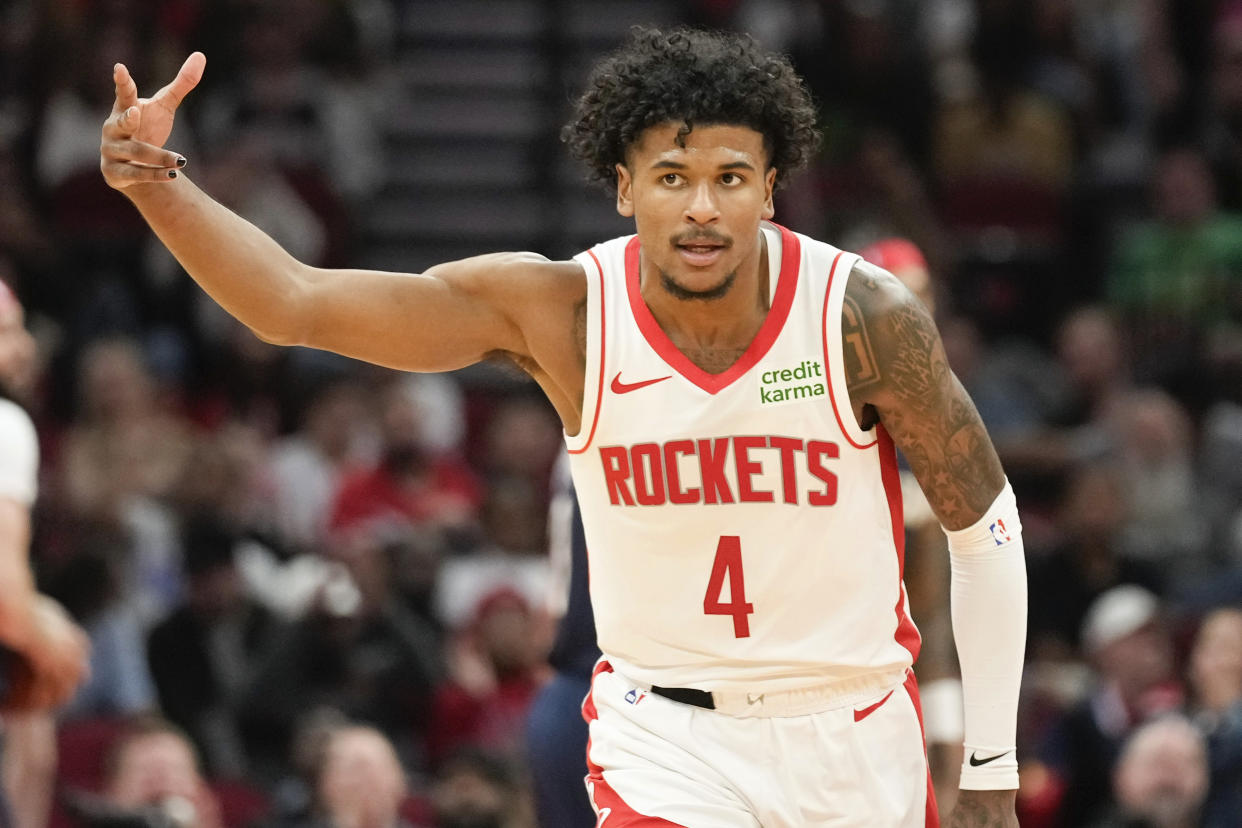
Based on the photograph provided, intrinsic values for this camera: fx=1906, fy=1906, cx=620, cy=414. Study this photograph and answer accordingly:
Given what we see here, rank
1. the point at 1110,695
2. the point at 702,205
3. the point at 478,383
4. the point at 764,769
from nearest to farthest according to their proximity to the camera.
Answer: the point at 702,205, the point at 764,769, the point at 1110,695, the point at 478,383

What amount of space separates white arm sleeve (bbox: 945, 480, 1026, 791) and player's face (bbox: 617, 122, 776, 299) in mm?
739

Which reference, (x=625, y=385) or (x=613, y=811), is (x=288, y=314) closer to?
(x=625, y=385)

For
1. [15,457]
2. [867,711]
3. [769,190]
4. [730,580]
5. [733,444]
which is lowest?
[867,711]

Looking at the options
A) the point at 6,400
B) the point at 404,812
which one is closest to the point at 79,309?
the point at 404,812

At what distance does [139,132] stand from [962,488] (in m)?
1.75

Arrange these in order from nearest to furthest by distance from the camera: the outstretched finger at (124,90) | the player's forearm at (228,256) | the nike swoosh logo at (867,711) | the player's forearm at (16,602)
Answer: the outstretched finger at (124,90), the player's forearm at (228,256), the nike swoosh logo at (867,711), the player's forearm at (16,602)

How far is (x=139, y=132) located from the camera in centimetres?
361

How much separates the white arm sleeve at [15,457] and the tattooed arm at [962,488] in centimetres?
251

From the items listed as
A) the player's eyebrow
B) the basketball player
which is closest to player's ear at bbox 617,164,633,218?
the basketball player

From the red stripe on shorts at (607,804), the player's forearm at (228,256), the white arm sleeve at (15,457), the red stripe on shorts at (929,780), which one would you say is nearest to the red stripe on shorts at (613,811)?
the red stripe on shorts at (607,804)

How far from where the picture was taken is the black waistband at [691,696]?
387 cm

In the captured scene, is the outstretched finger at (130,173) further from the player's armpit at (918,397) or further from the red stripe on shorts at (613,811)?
the red stripe on shorts at (613,811)

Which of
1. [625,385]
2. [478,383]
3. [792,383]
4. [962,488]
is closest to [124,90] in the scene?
[625,385]

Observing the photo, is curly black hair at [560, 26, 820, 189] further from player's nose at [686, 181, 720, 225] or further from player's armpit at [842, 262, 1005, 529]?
player's armpit at [842, 262, 1005, 529]
